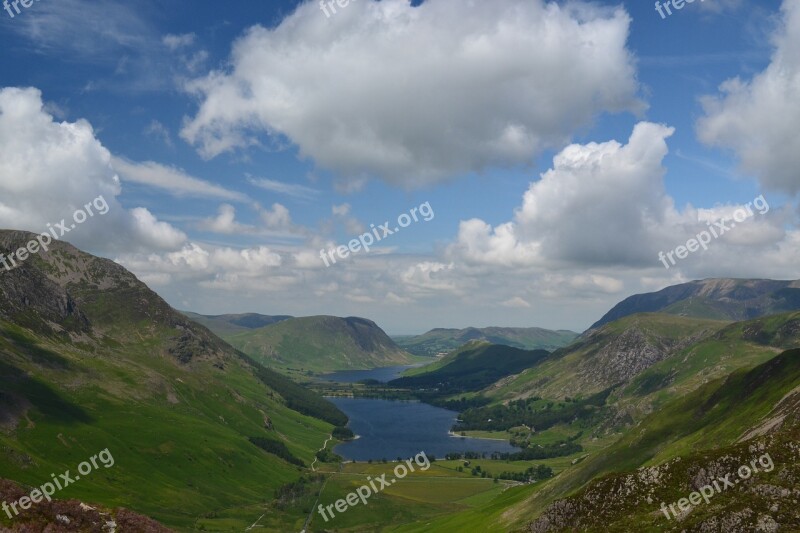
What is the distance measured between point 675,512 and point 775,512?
38.8ft

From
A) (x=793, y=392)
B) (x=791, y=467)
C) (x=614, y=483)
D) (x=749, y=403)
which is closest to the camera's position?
(x=791, y=467)


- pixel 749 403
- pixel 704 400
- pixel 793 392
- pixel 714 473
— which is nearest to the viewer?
pixel 714 473

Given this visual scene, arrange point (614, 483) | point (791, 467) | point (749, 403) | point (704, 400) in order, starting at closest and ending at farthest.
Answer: point (791, 467) < point (614, 483) < point (749, 403) < point (704, 400)

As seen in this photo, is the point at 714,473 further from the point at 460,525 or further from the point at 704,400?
the point at 704,400

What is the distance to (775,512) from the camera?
58375mm

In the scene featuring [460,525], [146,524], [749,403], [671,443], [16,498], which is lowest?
[460,525]

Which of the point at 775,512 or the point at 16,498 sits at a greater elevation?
the point at 16,498

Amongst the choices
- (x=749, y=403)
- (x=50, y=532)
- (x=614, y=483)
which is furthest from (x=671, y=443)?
(x=50, y=532)

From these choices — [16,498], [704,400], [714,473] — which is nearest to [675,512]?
[714,473]

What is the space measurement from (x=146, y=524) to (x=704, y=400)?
190m

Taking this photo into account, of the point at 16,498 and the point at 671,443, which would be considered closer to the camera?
the point at 16,498

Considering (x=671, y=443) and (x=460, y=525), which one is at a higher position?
(x=671, y=443)

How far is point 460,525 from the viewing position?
566 feet

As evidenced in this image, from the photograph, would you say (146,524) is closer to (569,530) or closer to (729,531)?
(569,530)
